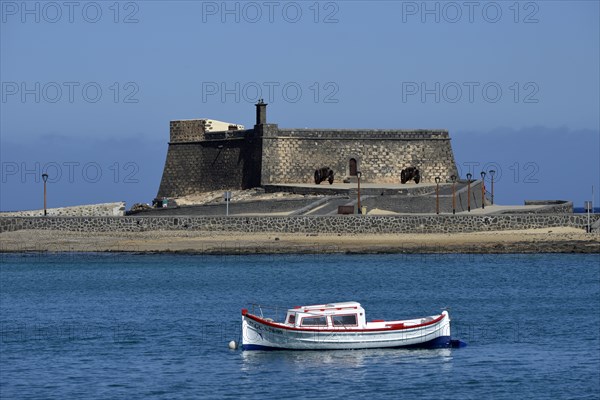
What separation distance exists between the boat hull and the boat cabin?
234mm

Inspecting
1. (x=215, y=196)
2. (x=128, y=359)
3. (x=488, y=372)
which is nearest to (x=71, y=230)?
(x=215, y=196)

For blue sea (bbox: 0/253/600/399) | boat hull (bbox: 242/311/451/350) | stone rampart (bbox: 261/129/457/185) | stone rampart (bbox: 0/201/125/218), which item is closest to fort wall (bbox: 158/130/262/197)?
stone rampart (bbox: 261/129/457/185)

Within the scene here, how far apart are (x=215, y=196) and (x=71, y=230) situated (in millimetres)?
12540

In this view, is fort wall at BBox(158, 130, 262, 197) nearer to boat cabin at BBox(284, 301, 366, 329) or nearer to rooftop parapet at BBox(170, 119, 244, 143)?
rooftop parapet at BBox(170, 119, 244, 143)

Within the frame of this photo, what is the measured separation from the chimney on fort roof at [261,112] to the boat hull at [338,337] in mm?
39345

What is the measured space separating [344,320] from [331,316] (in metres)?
0.38

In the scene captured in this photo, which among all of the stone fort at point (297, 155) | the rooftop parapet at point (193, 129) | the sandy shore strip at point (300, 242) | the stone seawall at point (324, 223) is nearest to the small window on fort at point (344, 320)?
the sandy shore strip at point (300, 242)

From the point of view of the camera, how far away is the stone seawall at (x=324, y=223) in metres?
61.7

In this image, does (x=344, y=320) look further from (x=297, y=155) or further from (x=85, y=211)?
(x=297, y=155)

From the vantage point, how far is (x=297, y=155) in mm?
74125

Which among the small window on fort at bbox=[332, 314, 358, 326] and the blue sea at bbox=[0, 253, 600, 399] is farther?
the small window on fort at bbox=[332, 314, 358, 326]

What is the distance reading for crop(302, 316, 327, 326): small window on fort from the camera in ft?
111

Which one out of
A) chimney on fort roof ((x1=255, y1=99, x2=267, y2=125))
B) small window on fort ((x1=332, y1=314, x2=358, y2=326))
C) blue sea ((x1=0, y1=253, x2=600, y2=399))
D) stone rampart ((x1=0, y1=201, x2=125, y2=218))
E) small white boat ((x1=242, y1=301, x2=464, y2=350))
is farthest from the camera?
chimney on fort roof ((x1=255, y1=99, x2=267, y2=125))

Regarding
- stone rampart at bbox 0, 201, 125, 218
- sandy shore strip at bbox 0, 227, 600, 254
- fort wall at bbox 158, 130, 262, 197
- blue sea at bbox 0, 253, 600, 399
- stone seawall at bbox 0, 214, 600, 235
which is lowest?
blue sea at bbox 0, 253, 600, 399
